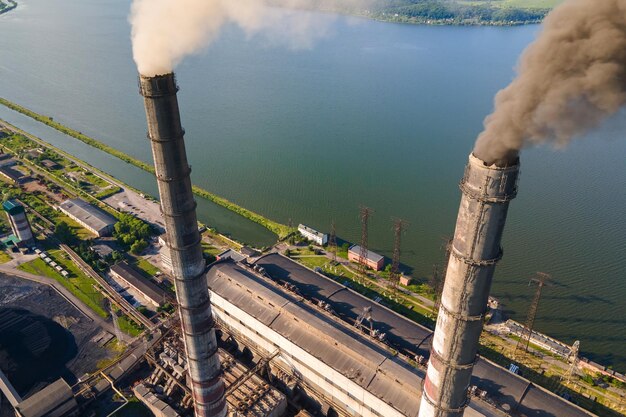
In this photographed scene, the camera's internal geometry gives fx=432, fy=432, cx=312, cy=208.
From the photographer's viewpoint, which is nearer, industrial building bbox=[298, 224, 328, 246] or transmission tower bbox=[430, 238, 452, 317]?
transmission tower bbox=[430, 238, 452, 317]

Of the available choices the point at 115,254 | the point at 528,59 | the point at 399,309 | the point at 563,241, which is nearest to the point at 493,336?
the point at 399,309

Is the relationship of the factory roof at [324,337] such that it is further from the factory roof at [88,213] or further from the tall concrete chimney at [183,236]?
the factory roof at [88,213]

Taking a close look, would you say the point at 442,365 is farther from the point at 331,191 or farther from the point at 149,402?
the point at 331,191

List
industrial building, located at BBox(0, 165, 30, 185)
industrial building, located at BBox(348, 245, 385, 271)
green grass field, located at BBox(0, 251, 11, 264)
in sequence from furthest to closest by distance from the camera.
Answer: industrial building, located at BBox(0, 165, 30, 185) → industrial building, located at BBox(348, 245, 385, 271) → green grass field, located at BBox(0, 251, 11, 264)

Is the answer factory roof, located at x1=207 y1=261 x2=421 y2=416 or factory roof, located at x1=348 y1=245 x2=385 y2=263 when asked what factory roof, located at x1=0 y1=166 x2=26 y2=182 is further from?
factory roof, located at x1=348 y1=245 x2=385 y2=263

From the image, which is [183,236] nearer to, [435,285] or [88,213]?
[435,285]

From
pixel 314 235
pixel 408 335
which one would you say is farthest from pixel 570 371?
pixel 314 235

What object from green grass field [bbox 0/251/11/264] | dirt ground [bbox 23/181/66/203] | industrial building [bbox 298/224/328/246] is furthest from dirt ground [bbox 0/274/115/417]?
industrial building [bbox 298/224/328/246]

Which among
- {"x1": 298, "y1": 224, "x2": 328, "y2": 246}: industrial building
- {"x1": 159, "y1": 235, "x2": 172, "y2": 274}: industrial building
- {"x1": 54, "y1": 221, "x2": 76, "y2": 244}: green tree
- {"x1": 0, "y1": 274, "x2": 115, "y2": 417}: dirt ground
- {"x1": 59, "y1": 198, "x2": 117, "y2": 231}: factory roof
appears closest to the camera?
{"x1": 0, "y1": 274, "x2": 115, "y2": 417}: dirt ground
